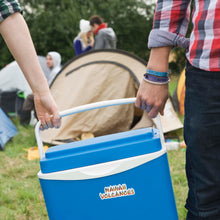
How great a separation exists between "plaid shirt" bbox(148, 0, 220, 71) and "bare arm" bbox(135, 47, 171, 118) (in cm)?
2

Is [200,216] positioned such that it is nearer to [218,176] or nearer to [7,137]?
[218,176]

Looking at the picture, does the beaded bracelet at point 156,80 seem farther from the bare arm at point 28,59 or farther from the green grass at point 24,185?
the green grass at point 24,185

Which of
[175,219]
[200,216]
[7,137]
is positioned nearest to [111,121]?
[7,137]

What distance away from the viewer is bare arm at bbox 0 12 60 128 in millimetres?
970

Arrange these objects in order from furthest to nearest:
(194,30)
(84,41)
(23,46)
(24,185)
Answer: (84,41) < (24,185) < (23,46) < (194,30)

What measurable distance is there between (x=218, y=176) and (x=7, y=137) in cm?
337

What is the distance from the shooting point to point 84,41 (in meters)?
5.36

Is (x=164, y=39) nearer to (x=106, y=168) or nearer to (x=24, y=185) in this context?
(x=106, y=168)

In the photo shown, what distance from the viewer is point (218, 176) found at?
804 millimetres

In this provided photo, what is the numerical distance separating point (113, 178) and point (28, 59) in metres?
0.46

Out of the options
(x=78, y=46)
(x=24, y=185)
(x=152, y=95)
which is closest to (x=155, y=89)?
(x=152, y=95)

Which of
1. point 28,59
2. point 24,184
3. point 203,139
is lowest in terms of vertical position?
point 24,184

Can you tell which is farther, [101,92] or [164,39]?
[101,92]

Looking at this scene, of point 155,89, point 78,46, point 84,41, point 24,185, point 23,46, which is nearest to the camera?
point 155,89
